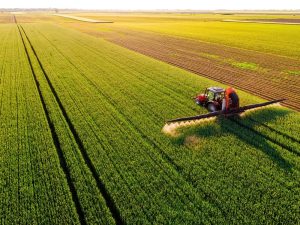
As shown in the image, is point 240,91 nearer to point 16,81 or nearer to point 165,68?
point 165,68

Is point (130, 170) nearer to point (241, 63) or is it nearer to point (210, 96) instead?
point (210, 96)

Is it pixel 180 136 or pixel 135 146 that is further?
pixel 180 136

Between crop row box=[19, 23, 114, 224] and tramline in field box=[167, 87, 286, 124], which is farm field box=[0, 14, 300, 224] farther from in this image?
tramline in field box=[167, 87, 286, 124]

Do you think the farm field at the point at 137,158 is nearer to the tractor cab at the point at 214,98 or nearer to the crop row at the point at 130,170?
the crop row at the point at 130,170

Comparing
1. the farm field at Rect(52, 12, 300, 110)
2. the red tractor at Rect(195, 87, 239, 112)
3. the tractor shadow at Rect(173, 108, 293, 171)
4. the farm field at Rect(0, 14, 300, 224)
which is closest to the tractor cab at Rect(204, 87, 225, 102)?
the red tractor at Rect(195, 87, 239, 112)

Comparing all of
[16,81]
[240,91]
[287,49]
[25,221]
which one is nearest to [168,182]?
[25,221]

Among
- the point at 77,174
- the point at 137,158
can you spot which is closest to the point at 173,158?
the point at 137,158

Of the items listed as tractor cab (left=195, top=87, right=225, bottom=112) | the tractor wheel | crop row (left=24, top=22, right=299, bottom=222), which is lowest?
crop row (left=24, top=22, right=299, bottom=222)
